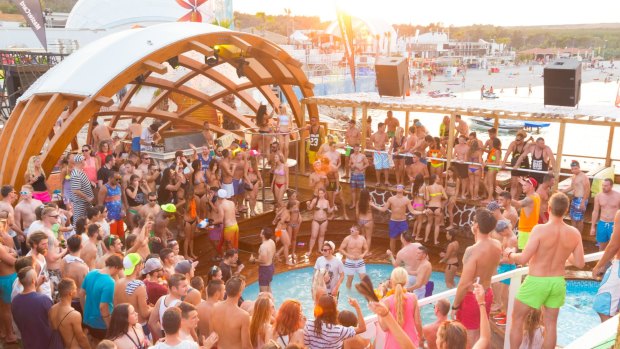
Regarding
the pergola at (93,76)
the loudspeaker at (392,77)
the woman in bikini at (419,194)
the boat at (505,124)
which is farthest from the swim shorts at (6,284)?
the boat at (505,124)

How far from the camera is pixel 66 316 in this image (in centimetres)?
493

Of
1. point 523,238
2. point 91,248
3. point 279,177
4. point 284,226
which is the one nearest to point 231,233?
point 284,226

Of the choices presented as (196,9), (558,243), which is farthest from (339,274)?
(196,9)

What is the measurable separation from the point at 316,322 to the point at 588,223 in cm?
864

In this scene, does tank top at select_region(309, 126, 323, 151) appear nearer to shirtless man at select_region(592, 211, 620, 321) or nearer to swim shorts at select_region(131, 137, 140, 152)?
swim shorts at select_region(131, 137, 140, 152)

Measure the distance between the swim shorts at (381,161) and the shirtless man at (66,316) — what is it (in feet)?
30.3

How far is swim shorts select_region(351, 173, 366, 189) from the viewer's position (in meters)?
12.5

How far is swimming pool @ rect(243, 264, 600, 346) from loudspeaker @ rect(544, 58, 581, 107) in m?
3.90

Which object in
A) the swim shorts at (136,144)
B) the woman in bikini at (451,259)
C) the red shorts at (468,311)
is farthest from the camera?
the swim shorts at (136,144)

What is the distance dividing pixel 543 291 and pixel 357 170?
7.46 meters

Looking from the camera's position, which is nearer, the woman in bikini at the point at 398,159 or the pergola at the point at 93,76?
the pergola at the point at 93,76

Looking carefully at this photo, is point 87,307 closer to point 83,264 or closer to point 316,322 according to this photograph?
point 83,264

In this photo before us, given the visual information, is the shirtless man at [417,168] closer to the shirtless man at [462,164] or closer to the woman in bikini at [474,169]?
the shirtless man at [462,164]

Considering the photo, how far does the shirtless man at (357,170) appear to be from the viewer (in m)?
12.2
